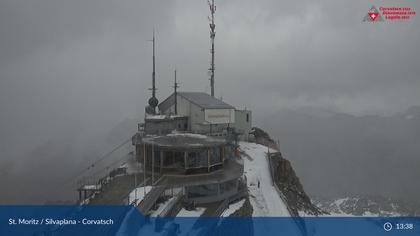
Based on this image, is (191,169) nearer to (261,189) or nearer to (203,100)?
(261,189)

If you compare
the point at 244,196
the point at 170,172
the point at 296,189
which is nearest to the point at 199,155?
the point at 170,172

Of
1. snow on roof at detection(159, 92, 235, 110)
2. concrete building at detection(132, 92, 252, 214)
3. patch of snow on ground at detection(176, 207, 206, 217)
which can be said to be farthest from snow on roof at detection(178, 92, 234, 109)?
patch of snow on ground at detection(176, 207, 206, 217)

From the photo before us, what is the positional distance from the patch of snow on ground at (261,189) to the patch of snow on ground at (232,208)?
1232 mm

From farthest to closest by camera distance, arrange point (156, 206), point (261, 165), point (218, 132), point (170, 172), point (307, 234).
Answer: point (218, 132) < point (261, 165) < point (170, 172) < point (307, 234) < point (156, 206)

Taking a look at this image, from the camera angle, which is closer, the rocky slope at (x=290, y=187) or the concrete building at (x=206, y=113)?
the rocky slope at (x=290, y=187)

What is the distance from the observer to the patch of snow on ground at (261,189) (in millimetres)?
27297

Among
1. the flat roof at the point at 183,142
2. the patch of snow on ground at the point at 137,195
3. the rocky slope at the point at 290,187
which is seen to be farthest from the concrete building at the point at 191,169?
the rocky slope at the point at 290,187

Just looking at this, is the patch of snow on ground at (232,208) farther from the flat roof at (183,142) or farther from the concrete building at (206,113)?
the concrete building at (206,113)

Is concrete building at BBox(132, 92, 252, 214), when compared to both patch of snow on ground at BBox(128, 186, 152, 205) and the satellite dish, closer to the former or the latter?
patch of snow on ground at BBox(128, 186, 152, 205)

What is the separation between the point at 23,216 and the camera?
1641cm

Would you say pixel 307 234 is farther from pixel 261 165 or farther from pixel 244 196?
pixel 261 165

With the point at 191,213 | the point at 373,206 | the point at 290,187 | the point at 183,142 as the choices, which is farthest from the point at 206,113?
the point at 373,206

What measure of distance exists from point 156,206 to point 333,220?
15.8 m

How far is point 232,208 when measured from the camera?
995 inches
